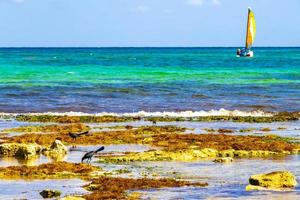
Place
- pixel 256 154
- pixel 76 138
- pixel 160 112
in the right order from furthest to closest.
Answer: pixel 160 112 < pixel 76 138 < pixel 256 154

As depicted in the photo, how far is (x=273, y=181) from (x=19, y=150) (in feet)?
29.4

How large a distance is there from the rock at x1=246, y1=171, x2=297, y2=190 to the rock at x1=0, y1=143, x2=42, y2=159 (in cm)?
805

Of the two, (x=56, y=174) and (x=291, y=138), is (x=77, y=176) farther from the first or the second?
(x=291, y=138)

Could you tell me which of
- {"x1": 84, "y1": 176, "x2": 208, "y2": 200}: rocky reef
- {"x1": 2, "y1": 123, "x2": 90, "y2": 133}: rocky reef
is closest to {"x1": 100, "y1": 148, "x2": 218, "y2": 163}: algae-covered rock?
{"x1": 84, "y1": 176, "x2": 208, "y2": 200}: rocky reef

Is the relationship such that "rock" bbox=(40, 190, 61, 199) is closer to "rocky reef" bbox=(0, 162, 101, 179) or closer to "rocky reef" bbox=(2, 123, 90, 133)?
"rocky reef" bbox=(0, 162, 101, 179)

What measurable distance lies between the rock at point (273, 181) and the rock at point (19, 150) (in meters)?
8.05

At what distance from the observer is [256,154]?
2462cm

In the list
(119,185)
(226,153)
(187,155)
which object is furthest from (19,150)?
(226,153)

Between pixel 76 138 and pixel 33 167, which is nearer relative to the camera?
pixel 33 167

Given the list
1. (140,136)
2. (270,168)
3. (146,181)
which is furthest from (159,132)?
(146,181)

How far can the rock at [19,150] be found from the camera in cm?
2375

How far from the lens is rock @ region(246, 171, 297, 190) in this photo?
60.5 feet

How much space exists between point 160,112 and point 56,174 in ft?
76.8

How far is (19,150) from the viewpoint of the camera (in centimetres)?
2389
